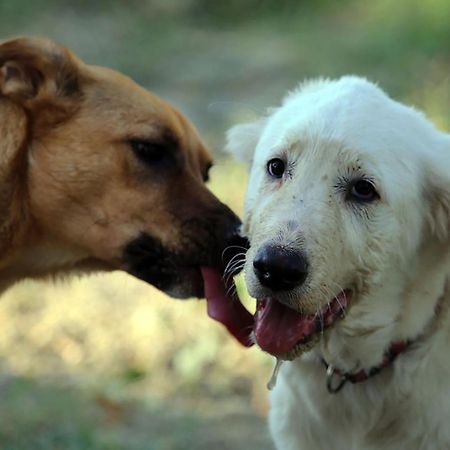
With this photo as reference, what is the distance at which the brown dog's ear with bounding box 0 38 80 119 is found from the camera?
3756 mm

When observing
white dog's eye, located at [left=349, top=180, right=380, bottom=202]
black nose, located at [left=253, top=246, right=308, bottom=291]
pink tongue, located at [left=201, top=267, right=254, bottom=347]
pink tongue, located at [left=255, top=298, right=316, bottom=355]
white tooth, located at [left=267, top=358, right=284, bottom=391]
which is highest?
white dog's eye, located at [left=349, top=180, right=380, bottom=202]

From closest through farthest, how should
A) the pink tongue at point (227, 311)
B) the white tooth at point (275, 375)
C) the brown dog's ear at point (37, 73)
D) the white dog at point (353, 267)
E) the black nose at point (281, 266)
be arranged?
the black nose at point (281, 266), the white dog at point (353, 267), the white tooth at point (275, 375), the pink tongue at point (227, 311), the brown dog's ear at point (37, 73)

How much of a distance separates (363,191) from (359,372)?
617 mm

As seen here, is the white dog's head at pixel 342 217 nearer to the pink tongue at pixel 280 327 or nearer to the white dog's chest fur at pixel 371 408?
the pink tongue at pixel 280 327

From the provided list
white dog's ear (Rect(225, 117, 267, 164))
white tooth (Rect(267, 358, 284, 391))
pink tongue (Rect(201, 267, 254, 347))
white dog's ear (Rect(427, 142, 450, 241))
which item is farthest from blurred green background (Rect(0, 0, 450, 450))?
white tooth (Rect(267, 358, 284, 391))

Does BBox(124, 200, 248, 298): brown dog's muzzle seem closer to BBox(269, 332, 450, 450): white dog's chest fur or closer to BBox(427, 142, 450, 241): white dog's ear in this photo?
BBox(269, 332, 450, 450): white dog's chest fur

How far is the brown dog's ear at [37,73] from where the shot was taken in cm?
376

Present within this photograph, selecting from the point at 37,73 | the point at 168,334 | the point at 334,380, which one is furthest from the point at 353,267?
the point at 168,334

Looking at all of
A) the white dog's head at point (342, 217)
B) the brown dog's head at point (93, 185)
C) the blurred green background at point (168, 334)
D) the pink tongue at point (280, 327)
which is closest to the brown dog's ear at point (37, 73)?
the brown dog's head at point (93, 185)

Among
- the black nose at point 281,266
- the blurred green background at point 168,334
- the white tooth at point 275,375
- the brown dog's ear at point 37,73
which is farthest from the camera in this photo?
the blurred green background at point 168,334

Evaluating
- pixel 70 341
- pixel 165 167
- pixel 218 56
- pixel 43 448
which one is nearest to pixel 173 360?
pixel 70 341

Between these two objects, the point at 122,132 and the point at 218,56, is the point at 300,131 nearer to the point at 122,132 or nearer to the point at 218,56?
the point at 122,132

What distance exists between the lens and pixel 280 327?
3.00 meters

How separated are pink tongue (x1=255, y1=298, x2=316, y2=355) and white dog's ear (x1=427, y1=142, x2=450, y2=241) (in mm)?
495
